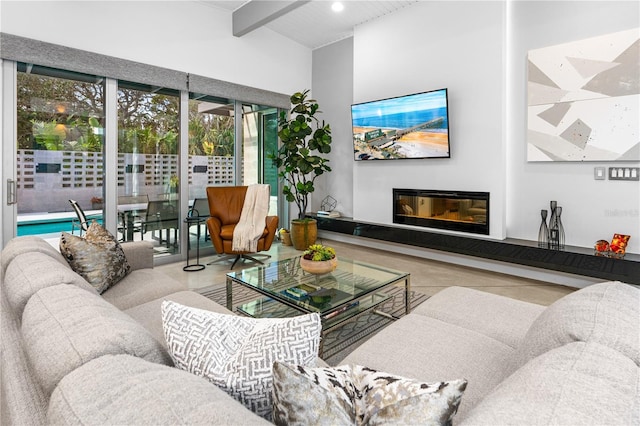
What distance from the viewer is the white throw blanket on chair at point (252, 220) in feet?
13.2

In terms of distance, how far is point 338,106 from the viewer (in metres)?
5.59

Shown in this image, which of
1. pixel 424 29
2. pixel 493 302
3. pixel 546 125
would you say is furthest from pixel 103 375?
pixel 424 29

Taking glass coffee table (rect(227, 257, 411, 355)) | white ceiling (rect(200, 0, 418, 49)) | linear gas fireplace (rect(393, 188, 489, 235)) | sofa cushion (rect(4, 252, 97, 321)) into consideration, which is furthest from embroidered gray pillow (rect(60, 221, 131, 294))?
white ceiling (rect(200, 0, 418, 49))

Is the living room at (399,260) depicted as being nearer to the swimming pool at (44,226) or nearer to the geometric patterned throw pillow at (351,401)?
the geometric patterned throw pillow at (351,401)

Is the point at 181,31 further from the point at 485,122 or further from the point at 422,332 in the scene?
the point at 422,332

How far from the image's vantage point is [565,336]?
0.94 metres

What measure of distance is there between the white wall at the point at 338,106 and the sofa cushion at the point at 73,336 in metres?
4.73

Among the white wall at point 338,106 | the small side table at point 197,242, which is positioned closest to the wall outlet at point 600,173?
the white wall at point 338,106

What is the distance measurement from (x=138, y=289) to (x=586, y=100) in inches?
161

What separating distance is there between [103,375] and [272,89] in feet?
16.8

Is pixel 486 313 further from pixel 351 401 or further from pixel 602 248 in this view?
pixel 602 248

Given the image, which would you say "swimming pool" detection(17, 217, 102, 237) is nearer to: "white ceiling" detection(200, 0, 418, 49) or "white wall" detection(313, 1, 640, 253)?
"white ceiling" detection(200, 0, 418, 49)

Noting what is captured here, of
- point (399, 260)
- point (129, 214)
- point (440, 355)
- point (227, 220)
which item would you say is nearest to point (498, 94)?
point (399, 260)

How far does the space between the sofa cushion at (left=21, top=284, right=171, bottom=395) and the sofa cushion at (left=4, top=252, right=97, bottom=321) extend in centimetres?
17
